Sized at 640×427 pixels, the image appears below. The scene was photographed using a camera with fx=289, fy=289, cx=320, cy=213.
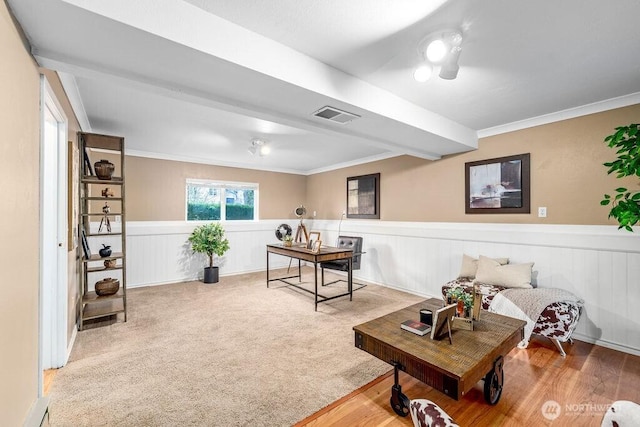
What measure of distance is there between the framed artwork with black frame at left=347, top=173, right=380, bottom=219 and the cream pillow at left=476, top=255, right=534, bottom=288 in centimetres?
205

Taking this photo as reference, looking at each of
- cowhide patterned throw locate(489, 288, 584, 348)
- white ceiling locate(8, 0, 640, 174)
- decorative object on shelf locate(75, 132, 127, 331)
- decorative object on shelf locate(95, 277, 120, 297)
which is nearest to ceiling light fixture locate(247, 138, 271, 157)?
white ceiling locate(8, 0, 640, 174)

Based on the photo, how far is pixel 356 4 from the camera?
146 centimetres

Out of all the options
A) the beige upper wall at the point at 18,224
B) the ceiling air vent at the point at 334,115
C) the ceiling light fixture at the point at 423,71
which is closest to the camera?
the beige upper wall at the point at 18,224

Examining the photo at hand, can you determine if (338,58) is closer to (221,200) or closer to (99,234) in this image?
(99,234)

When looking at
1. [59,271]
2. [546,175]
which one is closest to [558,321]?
[546,175]

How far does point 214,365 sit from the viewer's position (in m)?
2.32

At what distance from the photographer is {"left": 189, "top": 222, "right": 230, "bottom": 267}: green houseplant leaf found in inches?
194

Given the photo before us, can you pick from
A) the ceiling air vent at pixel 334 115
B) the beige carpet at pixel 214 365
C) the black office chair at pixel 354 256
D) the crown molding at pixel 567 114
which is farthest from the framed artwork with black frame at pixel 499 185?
the ceiling air vent at pixel 334 115

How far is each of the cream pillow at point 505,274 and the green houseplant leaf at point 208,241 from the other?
→ 3938mm

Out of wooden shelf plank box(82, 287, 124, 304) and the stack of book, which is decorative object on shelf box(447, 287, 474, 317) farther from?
wooden shelf plank box(82, 287, 124, 304)

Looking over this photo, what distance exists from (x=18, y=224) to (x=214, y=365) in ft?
5.34

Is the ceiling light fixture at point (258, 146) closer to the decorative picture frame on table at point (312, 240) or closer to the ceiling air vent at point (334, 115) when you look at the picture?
the decorative picture frame on table at point (312, 240)

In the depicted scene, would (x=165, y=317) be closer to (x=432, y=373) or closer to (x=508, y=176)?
(x=432, y=373)

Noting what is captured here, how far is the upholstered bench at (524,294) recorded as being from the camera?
8.04 ft
